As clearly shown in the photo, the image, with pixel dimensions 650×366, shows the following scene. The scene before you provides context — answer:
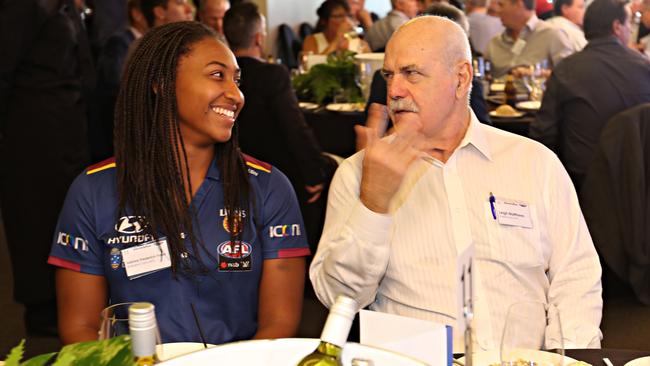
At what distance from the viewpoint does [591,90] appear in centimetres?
452

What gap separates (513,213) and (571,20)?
5.74m

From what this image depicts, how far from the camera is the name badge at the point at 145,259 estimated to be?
7.05 ft

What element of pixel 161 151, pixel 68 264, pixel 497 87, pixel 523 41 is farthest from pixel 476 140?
pixel 523 41

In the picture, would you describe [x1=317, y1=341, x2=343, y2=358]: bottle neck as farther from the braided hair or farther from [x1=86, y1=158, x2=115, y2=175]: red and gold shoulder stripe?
[x1=86, y1=158, x2=115, y2=175]: red and gold shoulder stripe

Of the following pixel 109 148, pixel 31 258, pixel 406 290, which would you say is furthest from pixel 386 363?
pixel 109 148

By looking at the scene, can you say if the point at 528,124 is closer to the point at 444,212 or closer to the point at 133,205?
the point at 444,212

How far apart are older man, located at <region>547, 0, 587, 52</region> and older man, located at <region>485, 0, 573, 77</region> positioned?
0.77 ft

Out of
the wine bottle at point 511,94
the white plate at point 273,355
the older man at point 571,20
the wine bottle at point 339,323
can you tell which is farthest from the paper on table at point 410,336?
the older man at point 571,20

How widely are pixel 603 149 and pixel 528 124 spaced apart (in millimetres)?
1041

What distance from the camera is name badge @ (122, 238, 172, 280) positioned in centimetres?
215

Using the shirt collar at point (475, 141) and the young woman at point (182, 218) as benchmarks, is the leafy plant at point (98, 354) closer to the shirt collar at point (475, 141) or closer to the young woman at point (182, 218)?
the young woman at point (182, 218)

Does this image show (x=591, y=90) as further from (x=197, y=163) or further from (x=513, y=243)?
(x=197, y=163)

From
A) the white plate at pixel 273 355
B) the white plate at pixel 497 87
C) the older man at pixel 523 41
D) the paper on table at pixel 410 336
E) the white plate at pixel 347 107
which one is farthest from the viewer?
the older man at pixel 523 41

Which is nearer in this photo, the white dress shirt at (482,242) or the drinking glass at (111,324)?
the drinking glass at (111,324)
